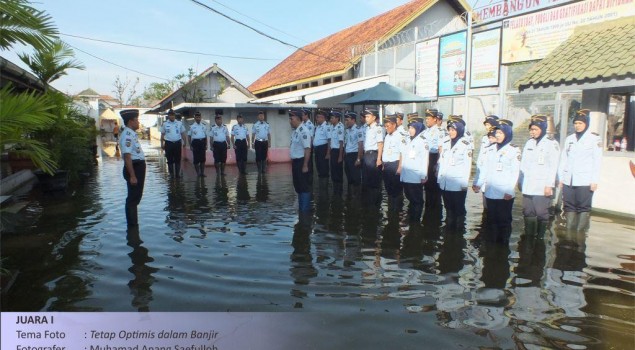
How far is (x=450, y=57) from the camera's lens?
563 inches

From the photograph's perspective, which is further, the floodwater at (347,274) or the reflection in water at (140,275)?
the reflection in water at (140,275)

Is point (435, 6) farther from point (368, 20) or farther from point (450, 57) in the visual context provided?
point (450, 57)

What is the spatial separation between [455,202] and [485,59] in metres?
7.84

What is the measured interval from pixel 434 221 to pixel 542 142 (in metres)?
2.05

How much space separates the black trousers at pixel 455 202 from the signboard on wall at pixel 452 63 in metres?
8.20

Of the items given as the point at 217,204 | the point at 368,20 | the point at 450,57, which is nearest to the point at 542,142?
the point at 217,204

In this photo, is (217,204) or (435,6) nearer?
(217,204)

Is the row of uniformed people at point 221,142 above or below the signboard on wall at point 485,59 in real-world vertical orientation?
below

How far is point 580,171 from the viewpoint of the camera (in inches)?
251

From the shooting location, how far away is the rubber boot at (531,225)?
611cm

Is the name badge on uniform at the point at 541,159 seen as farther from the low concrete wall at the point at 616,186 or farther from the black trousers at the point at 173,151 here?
the black trousers at the point at 173,151

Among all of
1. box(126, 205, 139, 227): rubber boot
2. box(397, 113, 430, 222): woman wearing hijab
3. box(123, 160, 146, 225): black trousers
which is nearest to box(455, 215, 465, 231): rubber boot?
box(397, 113, 430, 222): woman wearing hijab

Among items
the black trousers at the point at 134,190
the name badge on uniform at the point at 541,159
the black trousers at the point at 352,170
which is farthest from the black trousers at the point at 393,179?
the black trousers at the point at 134,190

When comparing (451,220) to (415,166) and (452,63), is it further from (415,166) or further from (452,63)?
(452,63)
